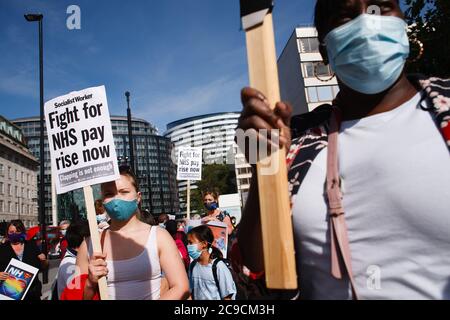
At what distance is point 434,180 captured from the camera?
1148 mm

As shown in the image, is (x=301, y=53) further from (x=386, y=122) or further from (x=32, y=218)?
(x=32, y=218)

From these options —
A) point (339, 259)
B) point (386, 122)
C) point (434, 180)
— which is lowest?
point (339, 259)

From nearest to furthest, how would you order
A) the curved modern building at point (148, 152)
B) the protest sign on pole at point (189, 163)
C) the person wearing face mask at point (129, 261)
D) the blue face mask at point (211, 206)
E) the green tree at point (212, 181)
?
the person wearing face mask at point (129, 261), the blue face mask at point (211, 206), the protest sign on pole at point (189, 163), the green tree at point (212, 181), the curved modern building at point (148, 152)

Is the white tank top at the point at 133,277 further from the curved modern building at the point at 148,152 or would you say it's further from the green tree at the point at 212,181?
the curved modern building at the point at 148,152

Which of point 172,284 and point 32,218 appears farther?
point 32,218

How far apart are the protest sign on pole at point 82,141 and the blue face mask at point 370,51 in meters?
1.86

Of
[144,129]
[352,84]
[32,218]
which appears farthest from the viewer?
[144,129]

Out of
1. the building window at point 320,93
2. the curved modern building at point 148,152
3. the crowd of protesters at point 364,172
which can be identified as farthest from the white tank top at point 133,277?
the curved modern building at point 148,152

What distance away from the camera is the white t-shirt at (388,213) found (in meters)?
1.16

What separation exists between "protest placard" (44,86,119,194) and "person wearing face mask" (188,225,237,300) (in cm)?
239

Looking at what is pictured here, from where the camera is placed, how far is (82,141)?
278cm
